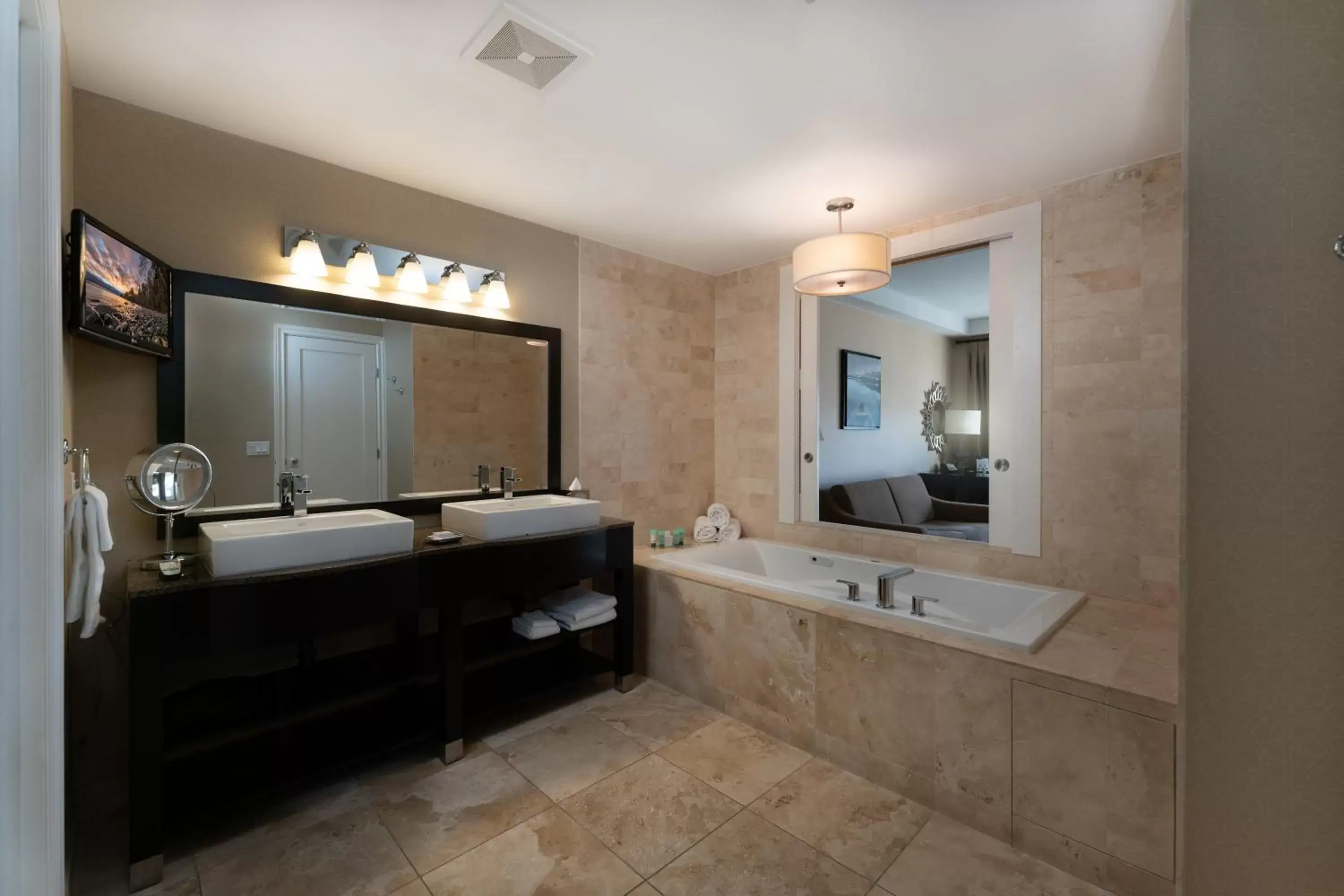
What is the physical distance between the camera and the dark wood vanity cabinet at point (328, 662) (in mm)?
1605

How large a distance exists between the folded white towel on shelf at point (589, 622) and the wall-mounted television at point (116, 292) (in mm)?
1831

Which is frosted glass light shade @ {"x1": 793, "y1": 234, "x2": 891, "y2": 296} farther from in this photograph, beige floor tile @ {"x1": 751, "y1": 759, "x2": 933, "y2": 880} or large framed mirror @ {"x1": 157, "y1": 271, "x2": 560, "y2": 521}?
beige floor tile @ {"x1": 751, "y1": 759, "x2": 933, "y2": 880}

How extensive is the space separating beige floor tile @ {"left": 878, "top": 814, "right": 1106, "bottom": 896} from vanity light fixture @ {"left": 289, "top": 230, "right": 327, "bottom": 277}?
9.66 ft

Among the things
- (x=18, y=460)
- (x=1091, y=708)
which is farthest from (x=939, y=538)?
(x=18, y=460)

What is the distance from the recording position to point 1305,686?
100cm

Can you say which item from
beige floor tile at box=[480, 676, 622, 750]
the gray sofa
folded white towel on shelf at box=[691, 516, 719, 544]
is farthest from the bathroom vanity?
the gray sofa

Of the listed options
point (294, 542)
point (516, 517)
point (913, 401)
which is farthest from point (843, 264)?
point (294, 542)

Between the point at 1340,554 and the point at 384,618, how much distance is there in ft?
8.06

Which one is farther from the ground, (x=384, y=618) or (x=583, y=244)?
(x=583, y=244)

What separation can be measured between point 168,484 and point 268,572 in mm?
428

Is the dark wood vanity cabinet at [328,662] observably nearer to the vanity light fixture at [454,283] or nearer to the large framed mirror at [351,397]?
the large framed mirror at [351,397]

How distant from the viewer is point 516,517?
240 centimetres

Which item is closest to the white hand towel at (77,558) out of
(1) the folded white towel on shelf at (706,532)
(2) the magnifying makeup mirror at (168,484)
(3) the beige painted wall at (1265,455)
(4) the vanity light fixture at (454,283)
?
(2) the magnifying makeup mirror at (168,484)

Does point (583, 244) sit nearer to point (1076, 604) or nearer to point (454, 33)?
point (454, 33)
